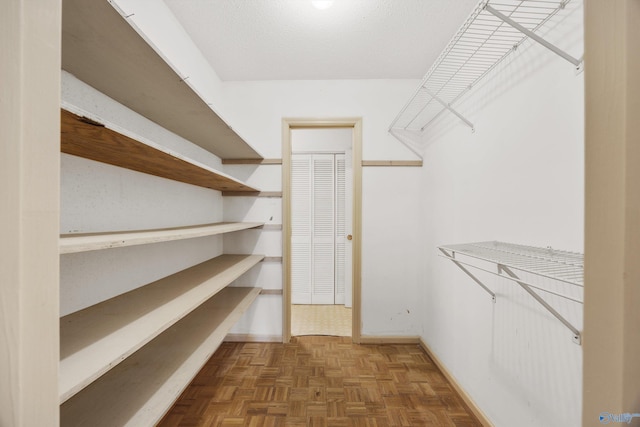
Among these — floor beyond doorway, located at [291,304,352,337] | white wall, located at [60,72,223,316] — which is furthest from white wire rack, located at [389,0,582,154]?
floor beyond doorway, located at [291,304,352,337]

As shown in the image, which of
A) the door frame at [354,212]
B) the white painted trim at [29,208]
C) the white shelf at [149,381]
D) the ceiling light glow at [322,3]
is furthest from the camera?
the door frame at [354,212]

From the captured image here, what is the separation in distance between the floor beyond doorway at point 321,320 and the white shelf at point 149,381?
1.30m

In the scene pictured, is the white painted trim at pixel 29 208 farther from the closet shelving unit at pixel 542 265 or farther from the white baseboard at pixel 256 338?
the white baseboard at pixel 256 338

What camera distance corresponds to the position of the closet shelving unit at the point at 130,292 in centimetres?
73

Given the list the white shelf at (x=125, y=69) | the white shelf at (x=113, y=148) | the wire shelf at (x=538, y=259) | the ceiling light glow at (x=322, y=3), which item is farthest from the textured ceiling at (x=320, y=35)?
the wire shelf at (x=538, y=259)

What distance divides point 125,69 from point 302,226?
2753 millimetres

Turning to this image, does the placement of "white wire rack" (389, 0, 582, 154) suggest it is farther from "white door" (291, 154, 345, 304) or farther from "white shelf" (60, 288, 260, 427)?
"white shelf" (60, 288, 260, 427)

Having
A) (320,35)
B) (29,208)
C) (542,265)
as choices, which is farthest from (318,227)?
(29,208)

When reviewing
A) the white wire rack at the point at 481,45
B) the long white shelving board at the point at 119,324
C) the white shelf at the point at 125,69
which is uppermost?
the white wire rack at the point at 481,45

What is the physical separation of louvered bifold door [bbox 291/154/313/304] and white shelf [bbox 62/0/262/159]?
1.99 meters

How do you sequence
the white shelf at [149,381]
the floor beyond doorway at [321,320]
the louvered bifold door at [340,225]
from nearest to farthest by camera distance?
the white shelf at [149,381], the floor beyond doorway at [321,320], the louvered bifold door at [340,225]

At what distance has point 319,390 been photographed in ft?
5.75

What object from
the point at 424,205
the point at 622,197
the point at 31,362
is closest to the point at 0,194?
the point at 31,362

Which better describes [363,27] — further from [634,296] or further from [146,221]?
[634,296]
